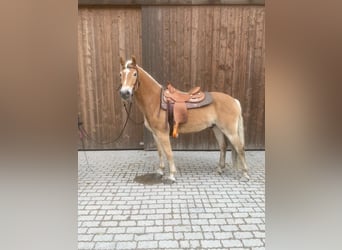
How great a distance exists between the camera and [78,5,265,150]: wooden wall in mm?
4938

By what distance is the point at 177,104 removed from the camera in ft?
11.5

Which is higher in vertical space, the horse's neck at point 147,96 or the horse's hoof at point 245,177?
the horse's neck at point 147,96

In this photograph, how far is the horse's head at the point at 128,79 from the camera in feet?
10.2

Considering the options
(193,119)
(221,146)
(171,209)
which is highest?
(193,119)

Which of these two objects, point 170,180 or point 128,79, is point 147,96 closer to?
point 128,79

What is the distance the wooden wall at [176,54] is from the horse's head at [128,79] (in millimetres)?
1838

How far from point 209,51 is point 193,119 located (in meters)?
1.92

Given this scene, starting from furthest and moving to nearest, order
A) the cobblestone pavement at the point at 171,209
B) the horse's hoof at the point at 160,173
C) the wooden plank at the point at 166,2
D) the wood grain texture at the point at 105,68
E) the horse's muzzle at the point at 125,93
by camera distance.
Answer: the wood grain texture at the point at 105,68, the wooden plank at the point at 166,2, the horse's hoof at the point at 160,173, the horse's muzzle at the point at 125,93, the cobblestone pavement at the point at 171,209

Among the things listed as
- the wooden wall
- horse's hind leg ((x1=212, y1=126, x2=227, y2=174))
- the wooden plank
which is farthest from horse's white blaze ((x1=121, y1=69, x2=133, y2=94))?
the wooden plank

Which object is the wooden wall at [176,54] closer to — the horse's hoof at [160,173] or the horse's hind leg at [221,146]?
the horse's hind leg at [221,146]

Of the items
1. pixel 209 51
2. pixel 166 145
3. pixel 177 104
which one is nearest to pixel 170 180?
pixel 166 145

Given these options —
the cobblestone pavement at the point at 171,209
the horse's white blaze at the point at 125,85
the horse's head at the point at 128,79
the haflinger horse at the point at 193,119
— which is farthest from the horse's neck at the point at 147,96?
the cobblestone pavement at the point at 171,209
